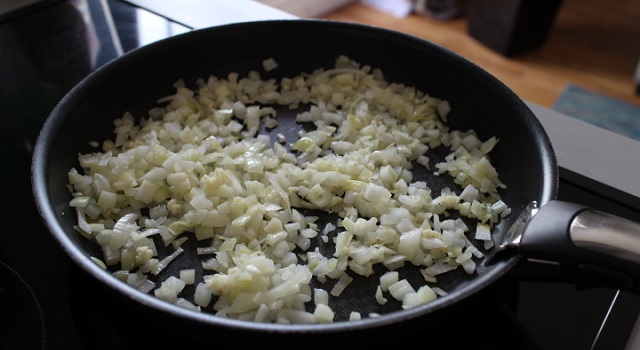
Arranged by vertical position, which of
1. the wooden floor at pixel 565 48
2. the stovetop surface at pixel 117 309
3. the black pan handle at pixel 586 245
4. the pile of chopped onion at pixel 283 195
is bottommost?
the wooden floor at pixel 565 48

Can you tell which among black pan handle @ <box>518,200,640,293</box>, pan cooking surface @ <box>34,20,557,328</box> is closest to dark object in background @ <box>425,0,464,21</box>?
pan cooking surface @ <box>34,20,557,328</box>

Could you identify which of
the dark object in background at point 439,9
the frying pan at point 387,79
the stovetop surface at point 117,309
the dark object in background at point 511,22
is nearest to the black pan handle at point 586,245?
the frying pan at point 387,79

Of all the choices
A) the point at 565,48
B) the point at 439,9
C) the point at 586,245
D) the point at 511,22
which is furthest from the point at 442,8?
the point at 586,245

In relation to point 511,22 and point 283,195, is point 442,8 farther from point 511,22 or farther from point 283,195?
point 283,195

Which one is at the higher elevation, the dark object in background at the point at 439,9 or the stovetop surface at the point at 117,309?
the stovetop surface at the point at 117,309

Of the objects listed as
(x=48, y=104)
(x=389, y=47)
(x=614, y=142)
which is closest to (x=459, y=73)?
(x=389, y=47)

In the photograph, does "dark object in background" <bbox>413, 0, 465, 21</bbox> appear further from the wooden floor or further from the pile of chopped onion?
Result: the pile of chopped onion

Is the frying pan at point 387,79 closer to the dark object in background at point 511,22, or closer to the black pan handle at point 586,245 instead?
the black pan handle at point 586,245
